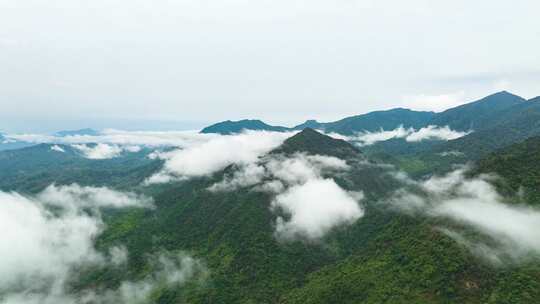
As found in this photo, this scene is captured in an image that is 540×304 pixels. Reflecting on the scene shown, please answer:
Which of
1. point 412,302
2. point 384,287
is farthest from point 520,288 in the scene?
point 384,287

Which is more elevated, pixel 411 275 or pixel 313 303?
pixel 411 275

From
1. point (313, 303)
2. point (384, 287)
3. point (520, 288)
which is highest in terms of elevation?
point (520, 288)

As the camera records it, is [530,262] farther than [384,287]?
No

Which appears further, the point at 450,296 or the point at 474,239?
the point at 474,239

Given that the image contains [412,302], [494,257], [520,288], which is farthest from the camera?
[494,257]

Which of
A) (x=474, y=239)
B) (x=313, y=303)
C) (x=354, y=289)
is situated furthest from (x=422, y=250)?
(x=313, y=303)

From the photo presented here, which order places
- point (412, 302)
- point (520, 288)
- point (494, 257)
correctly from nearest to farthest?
point (520, 288)
point (412, 302)
point (494, 257)

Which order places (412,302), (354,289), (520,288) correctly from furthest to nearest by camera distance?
(354,289)
(412,302)
(520,288)

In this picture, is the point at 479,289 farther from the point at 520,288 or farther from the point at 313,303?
the point at 313,303

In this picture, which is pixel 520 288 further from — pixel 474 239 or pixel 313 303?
pixel 313 303
